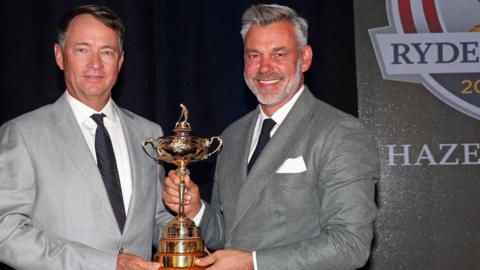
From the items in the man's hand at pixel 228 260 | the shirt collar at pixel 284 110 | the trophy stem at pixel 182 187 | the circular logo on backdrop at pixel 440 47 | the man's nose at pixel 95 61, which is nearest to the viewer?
the man's hand at pixel 228 260

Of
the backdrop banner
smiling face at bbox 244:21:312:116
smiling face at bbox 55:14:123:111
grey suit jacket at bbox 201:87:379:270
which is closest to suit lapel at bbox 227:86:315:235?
grey suit jacket at bbox 201:87:379:270

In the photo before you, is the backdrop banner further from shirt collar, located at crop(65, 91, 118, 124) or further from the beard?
shirt collar, located at crop(65, 91, 118, 124)

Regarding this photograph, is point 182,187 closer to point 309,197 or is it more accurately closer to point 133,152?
point 133,152

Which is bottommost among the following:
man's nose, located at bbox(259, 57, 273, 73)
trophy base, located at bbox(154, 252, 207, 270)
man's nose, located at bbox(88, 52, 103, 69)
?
trophy base, located at bbox(154, 252, 207, 270)

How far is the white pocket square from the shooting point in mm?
2598

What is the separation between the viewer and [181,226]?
2.52 m

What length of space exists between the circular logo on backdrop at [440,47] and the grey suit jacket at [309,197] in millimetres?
1178

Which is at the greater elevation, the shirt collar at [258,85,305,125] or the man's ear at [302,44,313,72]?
the man's ear at [302,44,313,72]

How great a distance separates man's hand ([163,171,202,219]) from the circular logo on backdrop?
4.74ft

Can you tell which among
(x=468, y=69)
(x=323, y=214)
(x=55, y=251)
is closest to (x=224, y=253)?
(x=323, y=214)

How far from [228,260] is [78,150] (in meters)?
0.67

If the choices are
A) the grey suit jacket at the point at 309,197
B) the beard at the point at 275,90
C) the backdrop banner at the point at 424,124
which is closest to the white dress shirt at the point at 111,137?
the grey suit jacket at the point at 309,197

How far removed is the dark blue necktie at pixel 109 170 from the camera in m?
2.62

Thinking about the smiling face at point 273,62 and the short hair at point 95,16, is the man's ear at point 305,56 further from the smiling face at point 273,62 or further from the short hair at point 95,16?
the short hair at point 95,16
